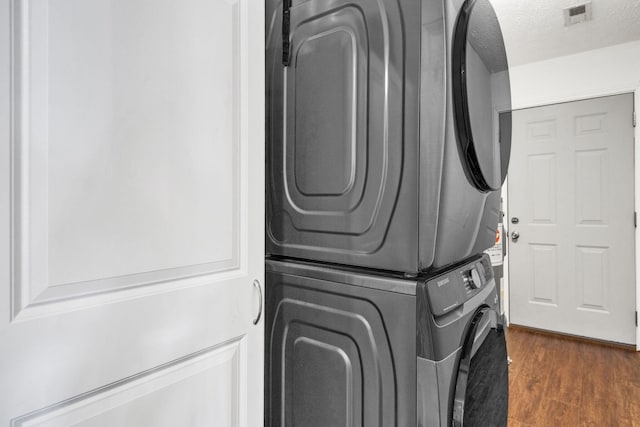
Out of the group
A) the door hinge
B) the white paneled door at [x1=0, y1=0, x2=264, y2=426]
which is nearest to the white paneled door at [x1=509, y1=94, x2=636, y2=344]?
the door hinge

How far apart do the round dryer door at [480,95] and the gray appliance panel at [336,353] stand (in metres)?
0.44

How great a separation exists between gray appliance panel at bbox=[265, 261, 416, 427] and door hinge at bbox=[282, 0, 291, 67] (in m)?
0.63

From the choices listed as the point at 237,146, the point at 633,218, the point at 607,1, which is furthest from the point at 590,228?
the point at 237,146

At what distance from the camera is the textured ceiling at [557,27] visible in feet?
8.55

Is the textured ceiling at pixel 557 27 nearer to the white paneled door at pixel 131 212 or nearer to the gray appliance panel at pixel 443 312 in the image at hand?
the gray appliance panel at pixel 443 312

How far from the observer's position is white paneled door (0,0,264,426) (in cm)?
52

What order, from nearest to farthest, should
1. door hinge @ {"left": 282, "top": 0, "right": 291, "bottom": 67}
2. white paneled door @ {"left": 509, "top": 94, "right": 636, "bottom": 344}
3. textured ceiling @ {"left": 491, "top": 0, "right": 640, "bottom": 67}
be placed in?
door hinge @ {"left": 282, "top": 0, "right": 291, "bottom": 67} < textured ceiling @ {"left": 491, "top": 0, "right": 640, "bottom": 67} < white paneled door @ {"left": 509, "top": 94, "right": 636, "bottom": 344}

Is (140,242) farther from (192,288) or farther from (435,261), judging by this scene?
(435,261)

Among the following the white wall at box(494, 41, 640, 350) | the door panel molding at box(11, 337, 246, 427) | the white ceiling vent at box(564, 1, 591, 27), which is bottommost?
the door panel molding at box(11, 337, 246, 427)

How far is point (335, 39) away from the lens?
0.97 m

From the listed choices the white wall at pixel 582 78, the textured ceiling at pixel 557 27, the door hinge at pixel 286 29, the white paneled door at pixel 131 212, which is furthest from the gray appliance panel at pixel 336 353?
the white wall at pixel 582 78

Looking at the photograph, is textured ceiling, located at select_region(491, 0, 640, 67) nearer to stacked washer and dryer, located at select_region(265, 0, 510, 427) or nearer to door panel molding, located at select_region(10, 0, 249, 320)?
stacked washer and dryer, located at select_region(265, 0, 510, 427)

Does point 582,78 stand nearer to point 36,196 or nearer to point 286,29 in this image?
point 286,29

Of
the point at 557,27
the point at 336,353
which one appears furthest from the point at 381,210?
the point at 557,27
